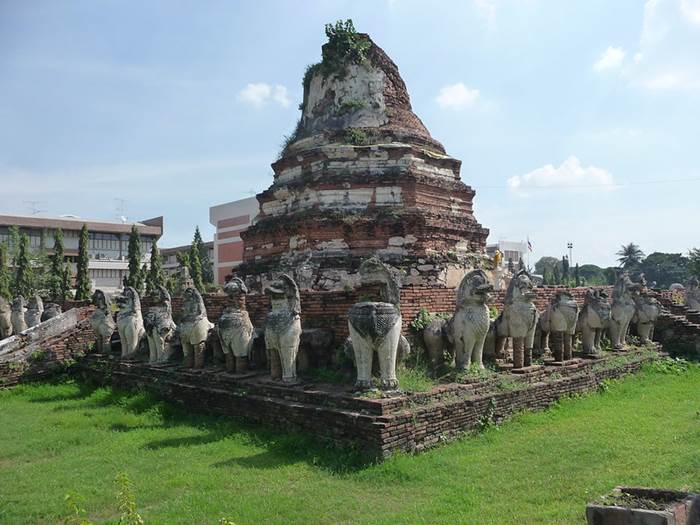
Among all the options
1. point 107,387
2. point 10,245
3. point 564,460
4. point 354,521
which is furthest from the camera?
point 10,245

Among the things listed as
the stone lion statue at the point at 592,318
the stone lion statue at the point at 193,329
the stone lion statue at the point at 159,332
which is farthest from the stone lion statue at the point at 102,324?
the stone lion statue at the point at 592,318

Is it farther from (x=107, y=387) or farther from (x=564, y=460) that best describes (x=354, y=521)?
(x=107, y=387)

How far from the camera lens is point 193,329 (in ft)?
31.7

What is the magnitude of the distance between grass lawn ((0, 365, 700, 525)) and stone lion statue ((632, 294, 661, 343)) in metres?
4.55

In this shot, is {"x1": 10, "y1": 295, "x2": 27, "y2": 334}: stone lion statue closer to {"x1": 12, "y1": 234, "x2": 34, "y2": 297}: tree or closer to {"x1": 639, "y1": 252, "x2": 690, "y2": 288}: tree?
{"x1": 12, "y1": 234, "x2": 34, "y2": 297}: tree

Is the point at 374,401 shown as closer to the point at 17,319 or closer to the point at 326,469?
the point at 326,469

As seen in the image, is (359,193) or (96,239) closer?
(359,193)

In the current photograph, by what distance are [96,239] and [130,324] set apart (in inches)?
2160

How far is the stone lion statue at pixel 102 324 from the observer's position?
41.4 ft

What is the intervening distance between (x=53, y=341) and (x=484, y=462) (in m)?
10.3

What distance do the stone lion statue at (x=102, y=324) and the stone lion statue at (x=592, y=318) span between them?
9.79 metres

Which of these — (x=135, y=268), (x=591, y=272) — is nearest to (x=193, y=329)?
(x=135, y=268)

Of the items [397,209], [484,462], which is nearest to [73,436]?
[484,462]

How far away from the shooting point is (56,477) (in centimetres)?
614
